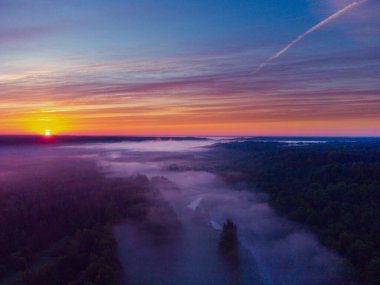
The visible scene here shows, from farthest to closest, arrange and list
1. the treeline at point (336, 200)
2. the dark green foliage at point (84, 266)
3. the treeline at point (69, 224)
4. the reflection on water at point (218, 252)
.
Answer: the treeline at point (336, 200) → the reflection on water at point (218, 252) → the treeline at point (69, 224) → the dark green foliage at point (84, 266)

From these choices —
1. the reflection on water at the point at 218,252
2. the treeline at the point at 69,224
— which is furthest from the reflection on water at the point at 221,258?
the treeline at the point at 69,224

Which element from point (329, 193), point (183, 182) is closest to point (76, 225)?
point (329, 193)

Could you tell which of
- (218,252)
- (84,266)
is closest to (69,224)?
(84,266)

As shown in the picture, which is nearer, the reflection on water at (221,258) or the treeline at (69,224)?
the treeline at (69,224)

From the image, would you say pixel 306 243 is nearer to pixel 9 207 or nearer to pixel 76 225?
pixel 76 225

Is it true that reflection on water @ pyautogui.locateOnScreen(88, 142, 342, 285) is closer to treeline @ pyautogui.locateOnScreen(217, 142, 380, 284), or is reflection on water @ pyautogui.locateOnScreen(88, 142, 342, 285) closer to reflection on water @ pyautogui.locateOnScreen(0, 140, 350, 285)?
reflection on water @ pyautogui.locateOnScreen(0, 140, 350, 285)

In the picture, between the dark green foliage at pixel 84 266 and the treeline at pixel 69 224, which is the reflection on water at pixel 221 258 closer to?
the dark green foliage at pixel 84 266
